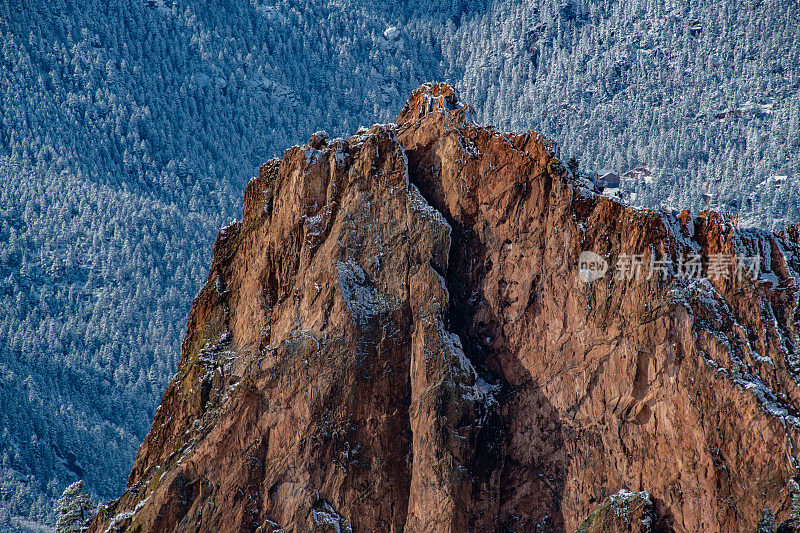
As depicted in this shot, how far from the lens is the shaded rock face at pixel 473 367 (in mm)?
39250

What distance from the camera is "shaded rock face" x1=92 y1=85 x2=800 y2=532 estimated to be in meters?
39.2

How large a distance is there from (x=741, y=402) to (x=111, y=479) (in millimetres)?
147162

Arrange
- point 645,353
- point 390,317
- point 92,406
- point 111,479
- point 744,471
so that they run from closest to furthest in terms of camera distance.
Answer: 1. point 744,471
2. point 645,353
3. point 390,317
4. point 111,479
5. point 92,406

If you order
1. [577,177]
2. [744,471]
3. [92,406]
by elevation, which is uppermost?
[92,406]

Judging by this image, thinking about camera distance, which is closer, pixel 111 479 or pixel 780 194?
pixel 111 479

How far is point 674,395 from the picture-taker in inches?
1558

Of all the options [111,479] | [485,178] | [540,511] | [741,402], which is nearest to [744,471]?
[741,402]

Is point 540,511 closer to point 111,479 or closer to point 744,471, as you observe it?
point 744,471

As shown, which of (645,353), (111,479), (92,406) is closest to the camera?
(645,353)

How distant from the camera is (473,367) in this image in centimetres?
4316

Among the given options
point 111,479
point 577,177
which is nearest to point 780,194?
point 111,479

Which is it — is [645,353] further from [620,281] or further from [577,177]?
[577,177]

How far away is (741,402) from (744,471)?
9.70ft

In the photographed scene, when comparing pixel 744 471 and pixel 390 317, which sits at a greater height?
pixel 390 317
